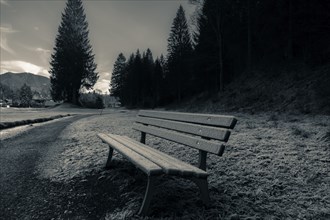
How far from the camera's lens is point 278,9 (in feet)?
67.0

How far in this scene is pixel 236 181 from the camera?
368 cm

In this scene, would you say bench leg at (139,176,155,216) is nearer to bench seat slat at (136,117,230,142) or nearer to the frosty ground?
the frosty ground

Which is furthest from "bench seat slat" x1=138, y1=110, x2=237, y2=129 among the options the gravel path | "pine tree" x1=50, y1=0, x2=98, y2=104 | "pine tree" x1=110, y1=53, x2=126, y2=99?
"pine tree" x1=110, y1=53, x2=126, y2=99

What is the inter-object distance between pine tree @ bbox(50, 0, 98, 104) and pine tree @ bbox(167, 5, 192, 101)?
50.2 feet

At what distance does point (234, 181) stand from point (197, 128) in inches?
37.5

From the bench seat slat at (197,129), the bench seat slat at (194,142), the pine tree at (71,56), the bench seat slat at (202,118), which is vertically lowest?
the bench seat slat at (194,142)

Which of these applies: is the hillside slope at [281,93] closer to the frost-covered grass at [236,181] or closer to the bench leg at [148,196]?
the frost-covered grass at [236,181]

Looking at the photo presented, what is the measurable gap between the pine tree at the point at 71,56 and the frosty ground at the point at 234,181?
4298 centimetres

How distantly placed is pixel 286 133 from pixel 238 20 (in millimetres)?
26973

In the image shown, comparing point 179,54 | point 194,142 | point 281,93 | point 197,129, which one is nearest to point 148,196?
point 194,142

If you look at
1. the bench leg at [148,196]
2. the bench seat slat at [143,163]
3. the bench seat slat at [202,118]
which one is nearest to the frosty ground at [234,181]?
the bench leg at [148,196]

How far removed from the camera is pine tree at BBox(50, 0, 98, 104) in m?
46.0

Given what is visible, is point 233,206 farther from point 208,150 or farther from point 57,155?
point 57,155

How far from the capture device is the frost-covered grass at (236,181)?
288 centimetres
